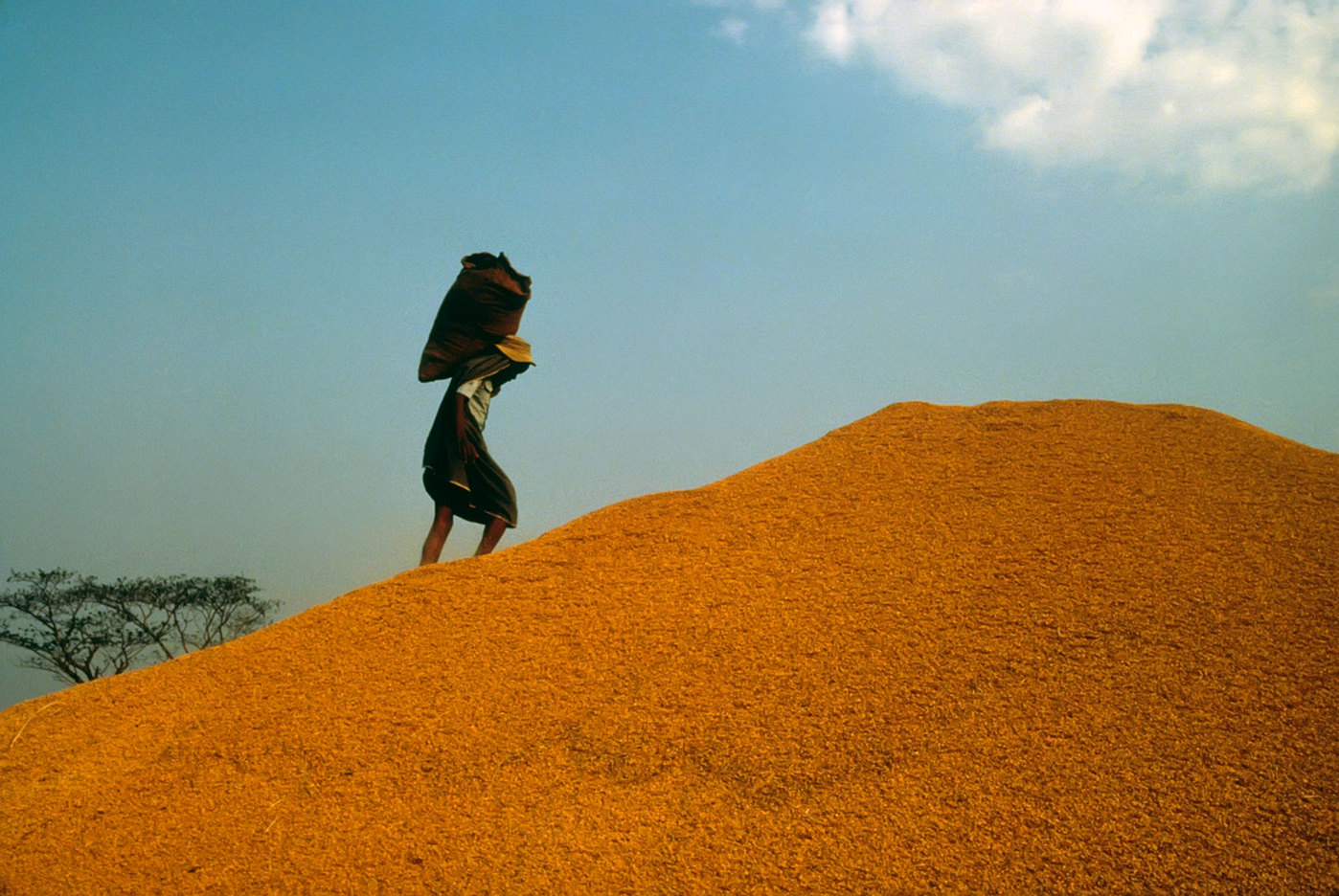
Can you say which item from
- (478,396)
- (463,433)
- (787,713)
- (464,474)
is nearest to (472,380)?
(478,396)

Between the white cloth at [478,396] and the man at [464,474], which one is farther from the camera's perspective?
the white cloth at [478,396]

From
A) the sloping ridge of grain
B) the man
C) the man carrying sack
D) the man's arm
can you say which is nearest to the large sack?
the man carrying sack

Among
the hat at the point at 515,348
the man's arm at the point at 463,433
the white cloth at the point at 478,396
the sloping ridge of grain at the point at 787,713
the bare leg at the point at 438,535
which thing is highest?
the hat at the point at 515,348

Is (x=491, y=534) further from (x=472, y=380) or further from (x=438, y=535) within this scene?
(x=472, y=380)

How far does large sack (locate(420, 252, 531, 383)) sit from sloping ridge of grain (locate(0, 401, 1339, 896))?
1634 millimetres

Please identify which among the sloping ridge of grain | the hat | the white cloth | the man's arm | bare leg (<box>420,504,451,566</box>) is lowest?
the sloping ridge of grain

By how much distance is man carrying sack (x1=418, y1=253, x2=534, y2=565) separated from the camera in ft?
20.4

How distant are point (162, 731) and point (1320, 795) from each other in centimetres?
461

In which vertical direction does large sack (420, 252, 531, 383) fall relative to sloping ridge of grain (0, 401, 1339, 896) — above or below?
above

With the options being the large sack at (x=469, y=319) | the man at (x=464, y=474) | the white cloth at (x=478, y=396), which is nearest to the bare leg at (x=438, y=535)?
the man at (x=464, y=474)

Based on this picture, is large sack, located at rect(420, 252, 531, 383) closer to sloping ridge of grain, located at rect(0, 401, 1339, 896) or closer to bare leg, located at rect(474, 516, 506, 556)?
bare leg, located at rect(474, 516, 506, 556)

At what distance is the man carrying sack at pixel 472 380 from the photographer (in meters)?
6.21

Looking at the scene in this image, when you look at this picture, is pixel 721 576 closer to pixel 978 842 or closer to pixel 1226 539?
pixel 978 842

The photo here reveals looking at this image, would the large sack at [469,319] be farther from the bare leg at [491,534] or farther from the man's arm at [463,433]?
the bare leg at [491,534]
